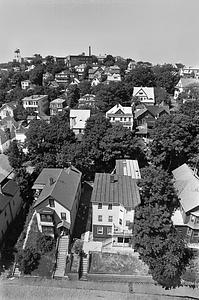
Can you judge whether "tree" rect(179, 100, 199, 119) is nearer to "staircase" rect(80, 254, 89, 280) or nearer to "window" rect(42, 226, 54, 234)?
"staircase" rect(80, 254, 89, 280)

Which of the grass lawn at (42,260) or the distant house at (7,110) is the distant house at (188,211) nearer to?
the grass lawn at (42,260)

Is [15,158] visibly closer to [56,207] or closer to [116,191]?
[56,207]

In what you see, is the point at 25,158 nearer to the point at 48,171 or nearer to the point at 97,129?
the point at 48,171

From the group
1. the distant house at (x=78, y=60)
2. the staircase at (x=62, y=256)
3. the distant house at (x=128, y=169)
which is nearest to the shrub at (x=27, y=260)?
the staircase at (x=62, y=256)

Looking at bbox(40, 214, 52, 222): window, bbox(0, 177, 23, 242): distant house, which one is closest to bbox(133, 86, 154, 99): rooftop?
bbox(0, 177, 23, 242): distant house

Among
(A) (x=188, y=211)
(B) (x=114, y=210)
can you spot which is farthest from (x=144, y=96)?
(B) (x=114, y=210)

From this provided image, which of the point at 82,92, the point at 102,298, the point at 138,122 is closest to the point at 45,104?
the point at 82,92
